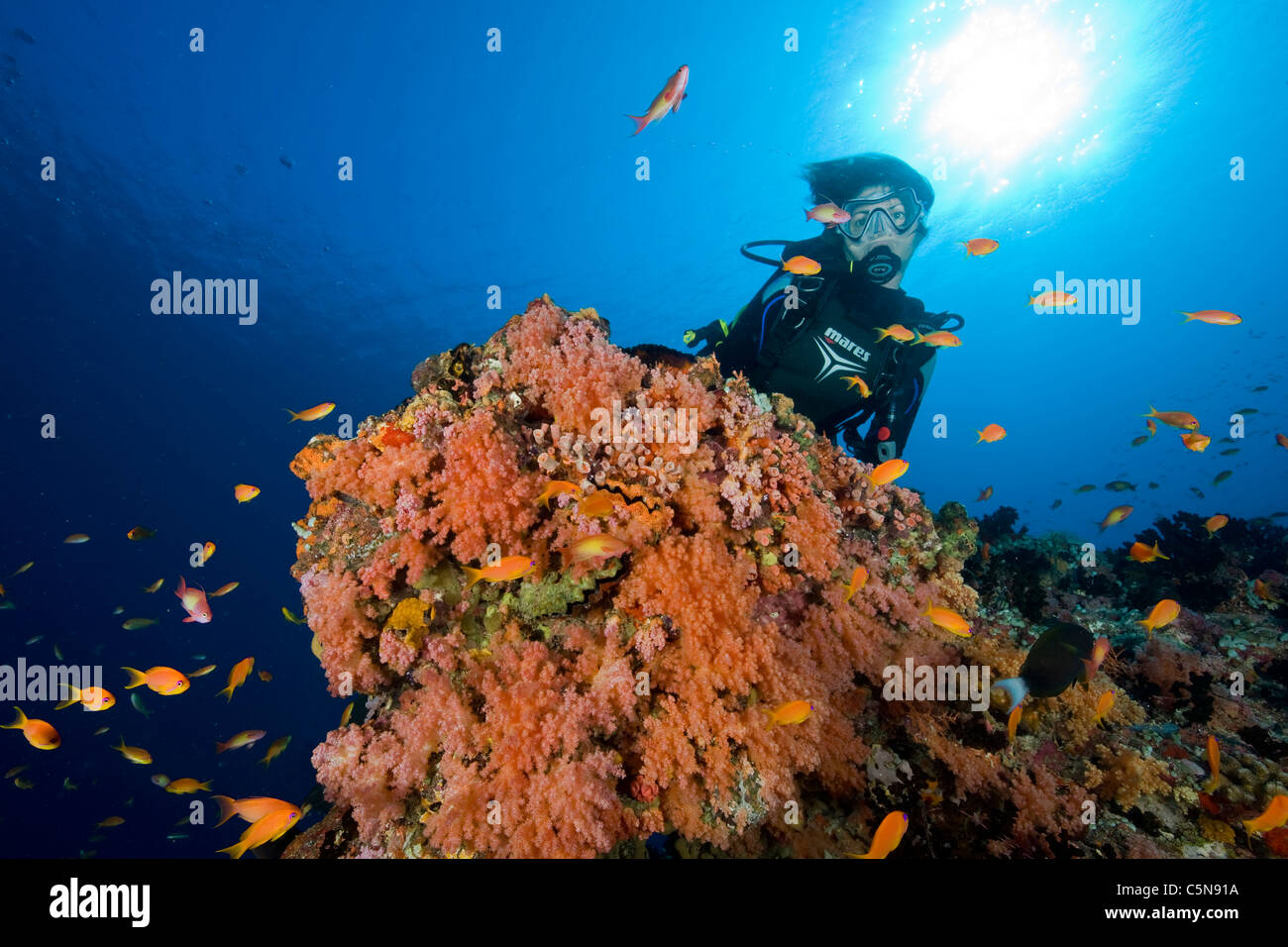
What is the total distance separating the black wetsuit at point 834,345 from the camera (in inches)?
272

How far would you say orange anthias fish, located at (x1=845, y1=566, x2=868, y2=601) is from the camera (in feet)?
12.0

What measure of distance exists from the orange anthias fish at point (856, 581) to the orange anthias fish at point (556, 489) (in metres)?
2.21

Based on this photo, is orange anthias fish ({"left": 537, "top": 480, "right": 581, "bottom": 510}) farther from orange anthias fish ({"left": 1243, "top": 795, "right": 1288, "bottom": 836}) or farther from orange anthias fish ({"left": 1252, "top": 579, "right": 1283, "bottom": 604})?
orange anthias fish ({"left": 1252, "top": 579, "right": 1283, "bottom": 604})

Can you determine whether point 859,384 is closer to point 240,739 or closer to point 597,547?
point 597,547

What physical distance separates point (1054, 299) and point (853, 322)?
2296mm

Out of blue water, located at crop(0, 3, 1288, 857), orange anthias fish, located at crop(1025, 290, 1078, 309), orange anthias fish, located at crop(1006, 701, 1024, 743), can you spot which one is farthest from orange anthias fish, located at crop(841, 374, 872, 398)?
blue water, located at crop(0, 3, 1288, 857)

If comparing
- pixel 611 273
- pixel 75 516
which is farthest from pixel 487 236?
pixel 75 516

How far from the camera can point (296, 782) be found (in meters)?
31.1

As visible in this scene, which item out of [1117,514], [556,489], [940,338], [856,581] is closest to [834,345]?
[940,338]

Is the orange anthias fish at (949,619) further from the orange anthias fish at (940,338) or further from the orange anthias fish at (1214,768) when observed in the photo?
the orange anthias fish at (940,338)

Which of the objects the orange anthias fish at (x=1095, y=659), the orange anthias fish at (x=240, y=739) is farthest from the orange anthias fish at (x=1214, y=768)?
the orange anthias fish at (x=240, y=739)

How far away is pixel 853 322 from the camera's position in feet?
23.4

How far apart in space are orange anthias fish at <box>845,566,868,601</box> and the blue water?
2731 centimetres
